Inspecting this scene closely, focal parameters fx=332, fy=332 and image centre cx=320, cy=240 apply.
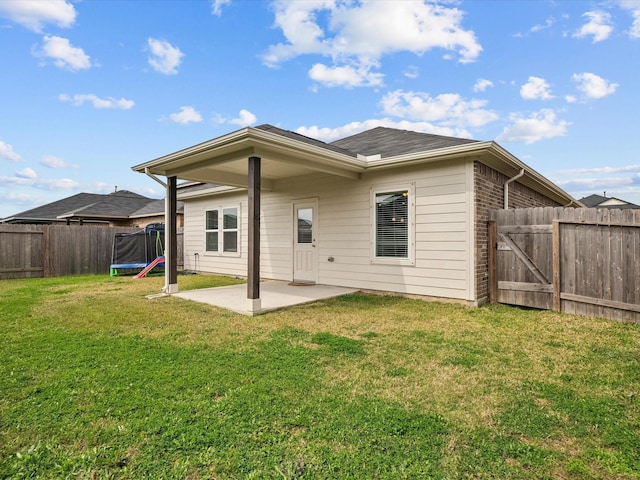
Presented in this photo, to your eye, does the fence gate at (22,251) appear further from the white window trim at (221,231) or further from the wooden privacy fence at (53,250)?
the white window trim at (221,231)

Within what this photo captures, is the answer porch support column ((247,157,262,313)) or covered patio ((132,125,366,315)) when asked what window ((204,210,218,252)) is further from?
porch support column ((247,157,262,313))

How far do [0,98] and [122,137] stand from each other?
345 centimetres

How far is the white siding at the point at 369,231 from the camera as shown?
5953 mm

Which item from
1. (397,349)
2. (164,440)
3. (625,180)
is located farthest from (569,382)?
(625,180)

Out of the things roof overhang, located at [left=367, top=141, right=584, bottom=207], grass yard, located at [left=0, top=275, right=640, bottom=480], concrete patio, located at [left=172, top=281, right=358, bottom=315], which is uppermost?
roof overhang, located at [left=367, top=141, right=584, bottom=207]

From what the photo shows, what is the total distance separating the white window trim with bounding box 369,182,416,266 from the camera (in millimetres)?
6475

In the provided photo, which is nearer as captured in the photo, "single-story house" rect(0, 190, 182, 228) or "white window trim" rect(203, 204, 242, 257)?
"white window trim" rect(203, 204, 242, 257)

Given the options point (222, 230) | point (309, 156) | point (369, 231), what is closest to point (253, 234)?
point (309, 156)

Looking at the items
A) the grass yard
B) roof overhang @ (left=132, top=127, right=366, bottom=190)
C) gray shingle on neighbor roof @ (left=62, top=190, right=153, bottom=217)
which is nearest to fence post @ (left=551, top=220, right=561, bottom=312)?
the grass yard

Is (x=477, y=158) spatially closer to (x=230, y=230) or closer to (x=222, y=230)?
(x=230, y=230)

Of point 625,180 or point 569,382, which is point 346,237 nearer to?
point 569,382

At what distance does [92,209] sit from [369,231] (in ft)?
54.2

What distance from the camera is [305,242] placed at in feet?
27.8

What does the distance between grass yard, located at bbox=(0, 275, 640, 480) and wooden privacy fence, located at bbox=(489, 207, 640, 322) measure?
559 mm
